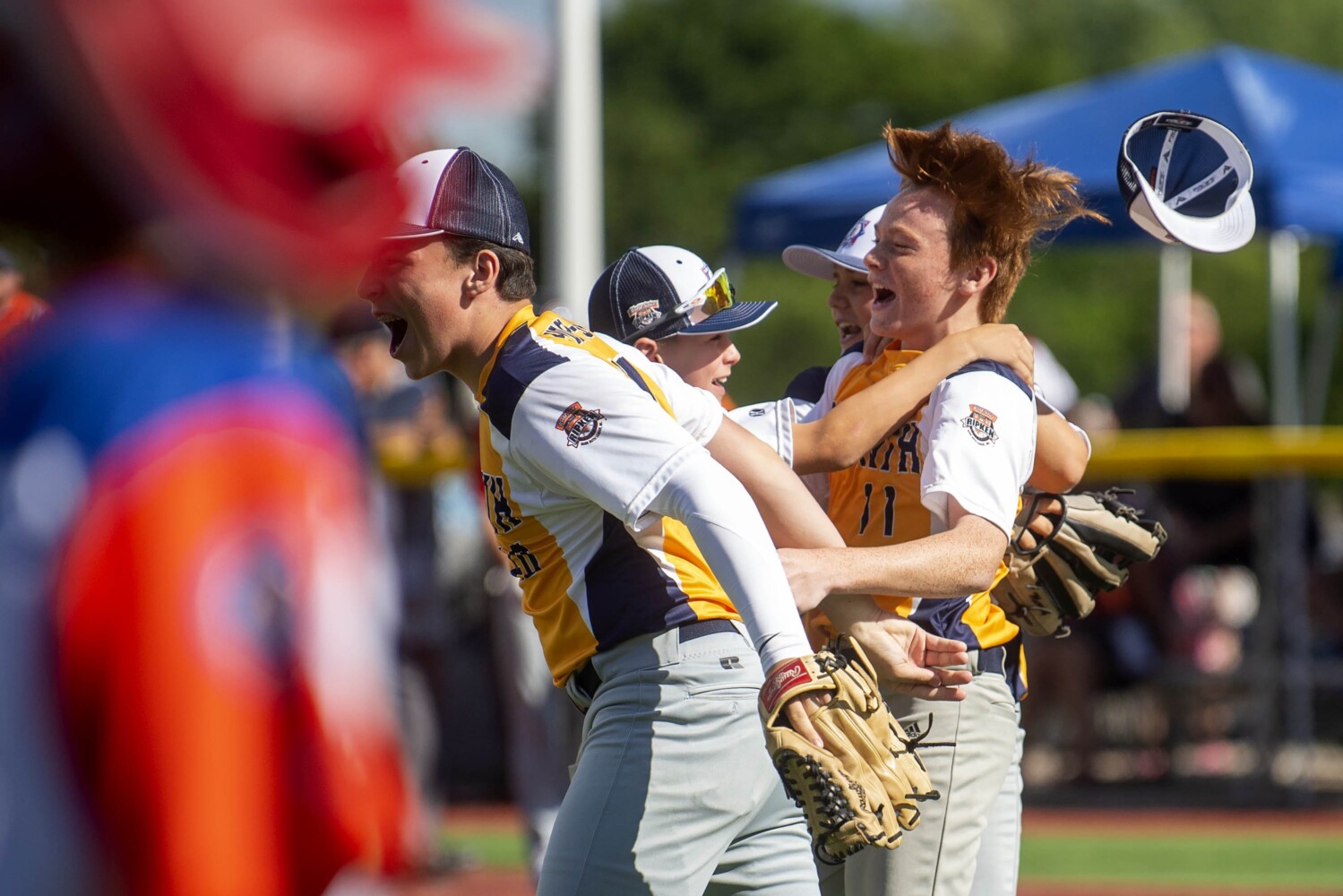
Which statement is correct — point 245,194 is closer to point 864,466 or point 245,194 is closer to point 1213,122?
point 864,466

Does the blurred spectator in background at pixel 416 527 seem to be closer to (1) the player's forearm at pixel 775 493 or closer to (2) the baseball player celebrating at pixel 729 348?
(2) the baseball player celebrating at pixel 729 348

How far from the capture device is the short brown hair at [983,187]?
3.48 metres

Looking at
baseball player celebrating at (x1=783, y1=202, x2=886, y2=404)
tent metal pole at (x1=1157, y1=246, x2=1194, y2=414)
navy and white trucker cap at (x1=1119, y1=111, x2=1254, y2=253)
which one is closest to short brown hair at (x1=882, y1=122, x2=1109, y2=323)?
navy and white trucker cap at (x1=1119, y1=111, x2=1254, y2=253)

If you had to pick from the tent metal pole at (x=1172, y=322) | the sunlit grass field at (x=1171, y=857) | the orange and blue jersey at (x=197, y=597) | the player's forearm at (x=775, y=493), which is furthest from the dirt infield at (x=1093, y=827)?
the orange and blue jersey at (x=197, y=597)

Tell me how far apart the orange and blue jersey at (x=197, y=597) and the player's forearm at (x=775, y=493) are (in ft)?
5.52

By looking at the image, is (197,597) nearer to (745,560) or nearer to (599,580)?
(745,560)

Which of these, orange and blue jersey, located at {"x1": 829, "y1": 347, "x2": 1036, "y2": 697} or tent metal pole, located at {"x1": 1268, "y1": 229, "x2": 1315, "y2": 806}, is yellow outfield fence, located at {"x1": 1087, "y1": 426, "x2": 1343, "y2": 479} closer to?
tent metal pole, located at {"x1": 1268, "y1": 229, "x2": 1315, "y2": 806}

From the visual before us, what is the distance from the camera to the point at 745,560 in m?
2.63

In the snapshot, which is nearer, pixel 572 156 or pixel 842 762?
pixel 842 762

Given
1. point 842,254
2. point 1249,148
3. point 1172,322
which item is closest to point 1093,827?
point 1249,148

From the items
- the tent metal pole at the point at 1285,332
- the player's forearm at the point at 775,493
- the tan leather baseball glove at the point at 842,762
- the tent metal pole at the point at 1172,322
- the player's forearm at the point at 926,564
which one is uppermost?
the tent metal pole at the point at 1172,322

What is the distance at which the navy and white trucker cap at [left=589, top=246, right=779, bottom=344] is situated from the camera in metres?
3.83

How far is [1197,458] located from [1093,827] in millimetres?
2110

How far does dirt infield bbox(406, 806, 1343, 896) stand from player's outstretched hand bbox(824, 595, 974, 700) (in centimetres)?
470
